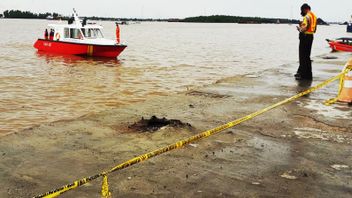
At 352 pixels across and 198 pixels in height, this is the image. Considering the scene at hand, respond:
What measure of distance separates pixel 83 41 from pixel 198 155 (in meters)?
23.3

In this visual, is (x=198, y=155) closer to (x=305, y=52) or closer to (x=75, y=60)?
(x=305, y=52)

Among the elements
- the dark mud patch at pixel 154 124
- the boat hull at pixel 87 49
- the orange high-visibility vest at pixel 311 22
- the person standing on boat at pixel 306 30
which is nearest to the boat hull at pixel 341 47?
the boat hull at pixel 87 49

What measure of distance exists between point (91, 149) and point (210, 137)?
1.71 metres

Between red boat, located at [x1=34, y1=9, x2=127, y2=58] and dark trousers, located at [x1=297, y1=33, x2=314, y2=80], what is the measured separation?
1619 cm

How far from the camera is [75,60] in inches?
1057

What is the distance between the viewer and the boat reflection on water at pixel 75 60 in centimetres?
2538

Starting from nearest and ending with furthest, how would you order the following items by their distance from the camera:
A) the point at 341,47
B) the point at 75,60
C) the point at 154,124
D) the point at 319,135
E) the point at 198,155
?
the point at 198,155, the point at 319,135, the point at 154,124, the point at 75,60, the point at 341,47

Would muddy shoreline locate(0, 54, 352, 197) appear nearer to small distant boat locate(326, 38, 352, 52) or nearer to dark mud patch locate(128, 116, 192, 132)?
dark mud patch locate(128, 116, 192, 132)

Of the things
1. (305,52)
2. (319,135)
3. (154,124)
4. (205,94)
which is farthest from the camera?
(305,52)

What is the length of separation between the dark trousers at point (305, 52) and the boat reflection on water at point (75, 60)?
14851 millimetres

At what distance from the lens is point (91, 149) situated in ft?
17.6

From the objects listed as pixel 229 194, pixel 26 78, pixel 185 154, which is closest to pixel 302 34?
pixel 185 154

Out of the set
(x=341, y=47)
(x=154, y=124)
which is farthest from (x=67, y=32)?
(x=154, y=124)

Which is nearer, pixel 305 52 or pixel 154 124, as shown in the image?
pixel 154 124
